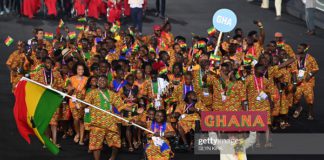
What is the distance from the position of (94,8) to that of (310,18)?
6554 mm

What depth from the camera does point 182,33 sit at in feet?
96.9

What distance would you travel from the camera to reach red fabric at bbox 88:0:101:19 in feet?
100.0

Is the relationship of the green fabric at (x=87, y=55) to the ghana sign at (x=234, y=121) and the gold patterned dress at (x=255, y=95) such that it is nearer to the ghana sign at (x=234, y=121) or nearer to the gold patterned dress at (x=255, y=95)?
the ghana sign at (x=234, y=121)

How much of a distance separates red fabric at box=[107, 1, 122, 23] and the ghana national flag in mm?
12348

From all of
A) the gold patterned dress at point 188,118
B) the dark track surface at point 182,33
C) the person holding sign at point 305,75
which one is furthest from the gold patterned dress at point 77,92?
the person holding sign at point 305,75

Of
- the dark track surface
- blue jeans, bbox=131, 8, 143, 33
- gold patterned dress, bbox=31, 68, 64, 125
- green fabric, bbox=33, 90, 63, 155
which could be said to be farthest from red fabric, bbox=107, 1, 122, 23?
green fabric, bbox=33, 90, 63, 155

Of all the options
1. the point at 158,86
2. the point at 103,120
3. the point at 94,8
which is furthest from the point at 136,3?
the point at 103,120

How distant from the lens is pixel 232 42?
22312 mm

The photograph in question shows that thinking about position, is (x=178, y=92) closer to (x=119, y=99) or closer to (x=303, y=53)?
(x=119, y=99)

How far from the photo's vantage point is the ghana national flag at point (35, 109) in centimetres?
1744

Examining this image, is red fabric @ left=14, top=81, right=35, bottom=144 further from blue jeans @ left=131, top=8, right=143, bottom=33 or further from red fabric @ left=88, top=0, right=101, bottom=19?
red fabric @ left=88, top=0, right=101, bottom=19

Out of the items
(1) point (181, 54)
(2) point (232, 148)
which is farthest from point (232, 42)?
(2) point (232, 148)

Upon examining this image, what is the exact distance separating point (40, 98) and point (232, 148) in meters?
3.53

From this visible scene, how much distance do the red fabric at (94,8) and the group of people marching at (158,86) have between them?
8435 millimetres
